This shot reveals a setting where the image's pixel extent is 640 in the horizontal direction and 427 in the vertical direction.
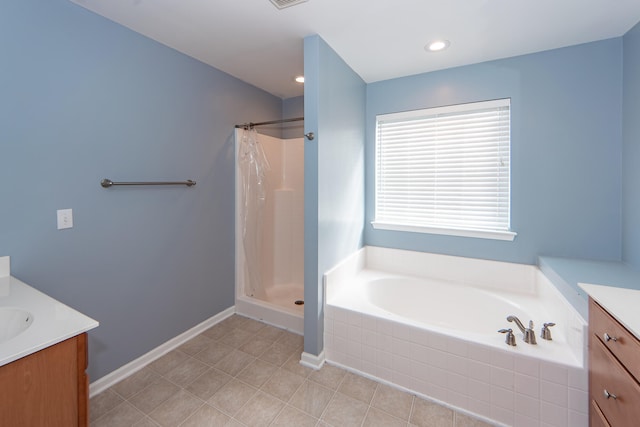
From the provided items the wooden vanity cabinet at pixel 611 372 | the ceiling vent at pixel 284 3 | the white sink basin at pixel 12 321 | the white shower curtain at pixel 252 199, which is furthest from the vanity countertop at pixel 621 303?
the white shower curtain at pixel 252 199

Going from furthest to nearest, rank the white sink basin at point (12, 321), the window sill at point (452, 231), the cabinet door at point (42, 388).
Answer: the window sill at point (452, 231), the white sink basin at point (12, 321), the cabinet door at point (42, 388)

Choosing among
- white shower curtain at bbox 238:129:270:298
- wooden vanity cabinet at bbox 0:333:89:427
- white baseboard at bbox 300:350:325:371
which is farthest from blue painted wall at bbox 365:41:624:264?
wooden vanity cabinet at bbox 0:333:89:427

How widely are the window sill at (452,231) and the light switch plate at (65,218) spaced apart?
7.39ft

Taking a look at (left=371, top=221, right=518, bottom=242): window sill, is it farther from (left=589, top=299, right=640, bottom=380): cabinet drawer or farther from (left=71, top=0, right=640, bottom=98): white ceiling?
(left=71, top=0, right=640, bottom=98): white ceiling

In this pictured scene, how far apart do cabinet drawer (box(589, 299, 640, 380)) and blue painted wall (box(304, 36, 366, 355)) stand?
4.71ft

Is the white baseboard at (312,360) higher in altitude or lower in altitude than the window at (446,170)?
lower

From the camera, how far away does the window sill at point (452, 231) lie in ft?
7.34

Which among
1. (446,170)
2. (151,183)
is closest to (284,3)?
(151,183)

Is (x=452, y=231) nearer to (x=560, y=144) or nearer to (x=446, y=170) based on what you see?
(x=446, y=170)

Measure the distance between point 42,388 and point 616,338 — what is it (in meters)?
2.02

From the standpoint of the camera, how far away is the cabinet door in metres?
0.81

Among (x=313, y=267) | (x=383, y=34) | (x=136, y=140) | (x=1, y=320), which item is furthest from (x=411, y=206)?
(x=1, y=320)

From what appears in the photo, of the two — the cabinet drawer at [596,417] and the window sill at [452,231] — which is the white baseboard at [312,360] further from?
the cabinet drawer at [596,417]

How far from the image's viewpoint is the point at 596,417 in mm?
1247
